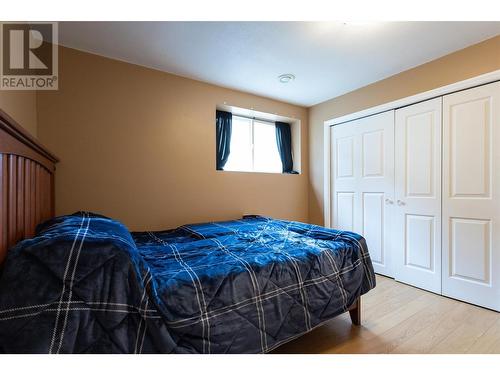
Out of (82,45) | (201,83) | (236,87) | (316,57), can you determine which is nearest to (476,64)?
(316,57)

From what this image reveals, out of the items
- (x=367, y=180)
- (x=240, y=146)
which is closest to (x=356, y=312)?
(x=367, y=180)

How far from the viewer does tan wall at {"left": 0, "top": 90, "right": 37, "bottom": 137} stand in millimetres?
1375

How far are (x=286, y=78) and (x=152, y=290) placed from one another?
255 cm

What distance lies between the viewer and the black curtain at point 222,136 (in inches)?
120

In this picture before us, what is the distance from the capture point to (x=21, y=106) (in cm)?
162

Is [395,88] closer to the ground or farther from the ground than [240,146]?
farther from the ground

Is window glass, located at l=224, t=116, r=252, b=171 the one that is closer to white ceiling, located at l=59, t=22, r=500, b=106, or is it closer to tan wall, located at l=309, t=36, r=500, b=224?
white ceiling, located at l=59, t=22, r=500, b=106

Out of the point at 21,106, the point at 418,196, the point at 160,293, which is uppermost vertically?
the point at 21,106

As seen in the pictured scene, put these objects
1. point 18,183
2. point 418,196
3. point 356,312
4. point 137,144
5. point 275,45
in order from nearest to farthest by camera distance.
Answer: point 18,183 → point 356,312 → point 275,45 → point 137,144 → point 418,196

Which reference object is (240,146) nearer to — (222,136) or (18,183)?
(222,136)

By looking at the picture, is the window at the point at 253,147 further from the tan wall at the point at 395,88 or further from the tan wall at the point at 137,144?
the tan wall at the point at 395,88

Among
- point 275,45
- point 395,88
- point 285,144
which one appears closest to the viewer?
point 275,45

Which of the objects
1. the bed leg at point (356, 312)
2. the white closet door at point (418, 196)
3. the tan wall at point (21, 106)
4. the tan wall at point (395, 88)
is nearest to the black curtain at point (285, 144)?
the tan wall at point (395, 88)

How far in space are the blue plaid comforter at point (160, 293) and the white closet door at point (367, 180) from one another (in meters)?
1.46
